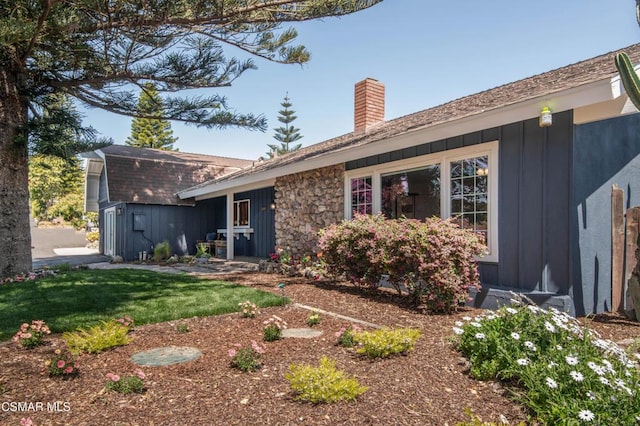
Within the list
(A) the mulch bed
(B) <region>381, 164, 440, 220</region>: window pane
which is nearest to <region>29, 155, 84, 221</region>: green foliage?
(B) <region>381, 164, 440, 220</region>: window pane

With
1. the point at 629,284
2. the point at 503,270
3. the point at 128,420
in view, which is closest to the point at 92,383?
the point at 128,420

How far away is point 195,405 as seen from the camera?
8.36 feet

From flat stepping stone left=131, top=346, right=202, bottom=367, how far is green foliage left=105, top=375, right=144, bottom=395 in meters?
0.50

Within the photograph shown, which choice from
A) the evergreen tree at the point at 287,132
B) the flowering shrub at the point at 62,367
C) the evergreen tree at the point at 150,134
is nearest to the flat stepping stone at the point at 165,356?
the flowering shrub at the point at 62,367

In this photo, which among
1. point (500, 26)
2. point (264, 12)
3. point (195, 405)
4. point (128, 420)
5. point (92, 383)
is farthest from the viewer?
point (500, 26)

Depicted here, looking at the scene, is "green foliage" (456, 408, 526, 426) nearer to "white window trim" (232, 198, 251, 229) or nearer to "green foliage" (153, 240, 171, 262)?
"white window trim" (232, 198, 251, 229)

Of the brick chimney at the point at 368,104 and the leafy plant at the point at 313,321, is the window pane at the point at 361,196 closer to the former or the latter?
the brick chimney at the point at 368,104

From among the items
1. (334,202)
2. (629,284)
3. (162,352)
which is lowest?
(162,352)

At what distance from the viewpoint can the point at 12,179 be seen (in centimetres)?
794

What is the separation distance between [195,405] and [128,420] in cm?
38

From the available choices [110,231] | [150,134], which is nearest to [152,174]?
[110,231]

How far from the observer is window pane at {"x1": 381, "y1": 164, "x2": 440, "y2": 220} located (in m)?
7.18

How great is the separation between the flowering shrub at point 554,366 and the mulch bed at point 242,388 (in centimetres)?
15

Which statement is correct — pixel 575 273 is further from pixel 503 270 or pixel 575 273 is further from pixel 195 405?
pixel 195 405
